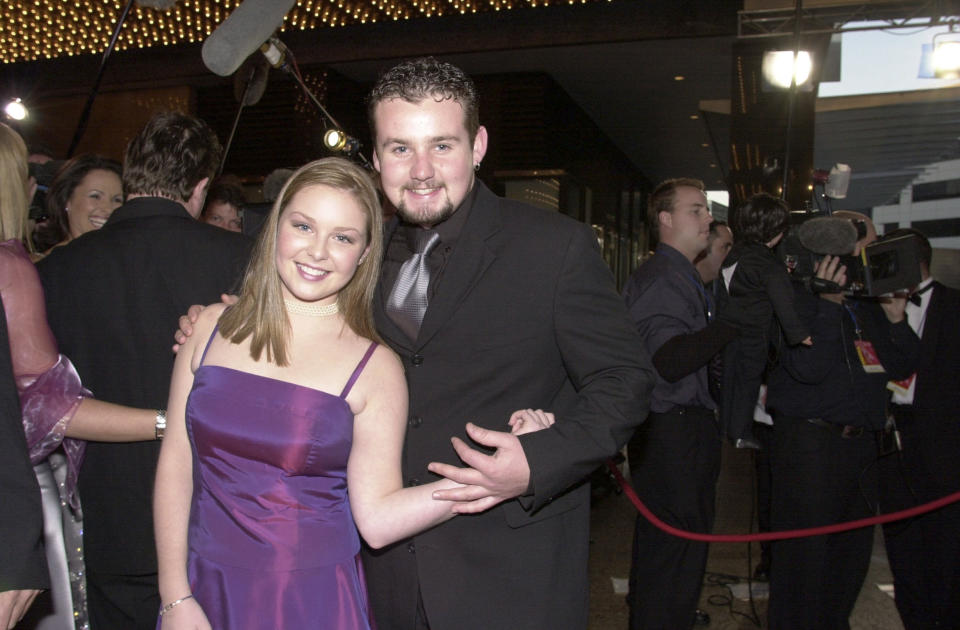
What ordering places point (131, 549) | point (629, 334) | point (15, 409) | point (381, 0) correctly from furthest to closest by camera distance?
point (381, 0) → point (131, 549) → point (629, 334) → point (15, 409)

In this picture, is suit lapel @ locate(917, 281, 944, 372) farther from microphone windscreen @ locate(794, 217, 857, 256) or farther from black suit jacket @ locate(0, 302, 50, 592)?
black suit jacket @ locate(0, 302, 50, 592)

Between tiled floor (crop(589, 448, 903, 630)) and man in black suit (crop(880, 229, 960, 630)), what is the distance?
1.88 ft

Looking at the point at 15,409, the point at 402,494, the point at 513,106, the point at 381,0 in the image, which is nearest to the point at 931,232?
the point at 513,106

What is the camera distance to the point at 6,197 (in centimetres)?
173

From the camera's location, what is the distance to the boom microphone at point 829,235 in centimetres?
316

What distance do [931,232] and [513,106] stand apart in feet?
13.9

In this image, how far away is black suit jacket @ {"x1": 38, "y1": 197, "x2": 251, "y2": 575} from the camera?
6.88 feet

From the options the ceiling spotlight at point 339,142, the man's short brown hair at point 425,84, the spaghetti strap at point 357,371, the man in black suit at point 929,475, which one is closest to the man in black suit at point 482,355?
the man's short brown hair at point 425,84

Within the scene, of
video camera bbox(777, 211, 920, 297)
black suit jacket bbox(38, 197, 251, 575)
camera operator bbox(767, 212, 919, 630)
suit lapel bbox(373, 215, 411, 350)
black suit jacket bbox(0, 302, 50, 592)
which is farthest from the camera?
camera operator bbox(767, 212, 919, 630)

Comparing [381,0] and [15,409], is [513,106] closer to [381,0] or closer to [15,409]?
[381,0]

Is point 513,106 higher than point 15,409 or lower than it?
higher

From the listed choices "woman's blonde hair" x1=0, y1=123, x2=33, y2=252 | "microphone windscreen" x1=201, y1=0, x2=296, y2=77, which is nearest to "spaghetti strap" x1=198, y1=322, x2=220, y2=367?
"woman's blonde hair" x1=0, y1=123, x2=33, y2=252

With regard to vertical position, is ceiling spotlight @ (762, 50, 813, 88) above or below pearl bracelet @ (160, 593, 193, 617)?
above

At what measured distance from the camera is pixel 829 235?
318cm
